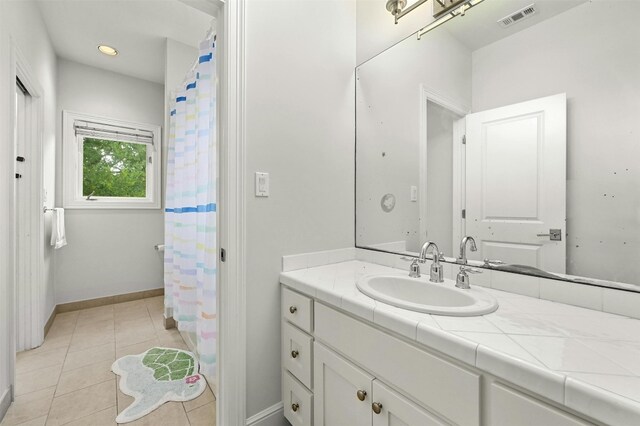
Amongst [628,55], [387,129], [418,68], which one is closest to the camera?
[628,55]

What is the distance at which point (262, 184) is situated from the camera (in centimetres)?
128

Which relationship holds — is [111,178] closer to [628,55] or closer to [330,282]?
[330,282]

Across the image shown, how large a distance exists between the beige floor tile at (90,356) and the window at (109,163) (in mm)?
1584

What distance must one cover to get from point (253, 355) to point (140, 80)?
349 cm

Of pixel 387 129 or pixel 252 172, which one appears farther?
pixel 387 129

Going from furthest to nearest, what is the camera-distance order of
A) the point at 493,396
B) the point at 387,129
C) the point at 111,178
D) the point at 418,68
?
1. the point at 111,178
2. the point at 387,129
3. the point at 418,68
4. the point at 493,396

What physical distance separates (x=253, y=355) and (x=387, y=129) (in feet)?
4.41

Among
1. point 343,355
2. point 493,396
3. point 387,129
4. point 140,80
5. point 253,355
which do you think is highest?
point 140,80

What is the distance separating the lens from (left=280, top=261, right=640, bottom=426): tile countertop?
0.49 meters

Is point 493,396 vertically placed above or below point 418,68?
below

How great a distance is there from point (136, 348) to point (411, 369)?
2.22 meters

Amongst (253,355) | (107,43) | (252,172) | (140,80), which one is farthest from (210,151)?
(140,80)

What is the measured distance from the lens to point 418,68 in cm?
141

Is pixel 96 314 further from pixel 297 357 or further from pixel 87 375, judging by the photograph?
pixel 297 357
